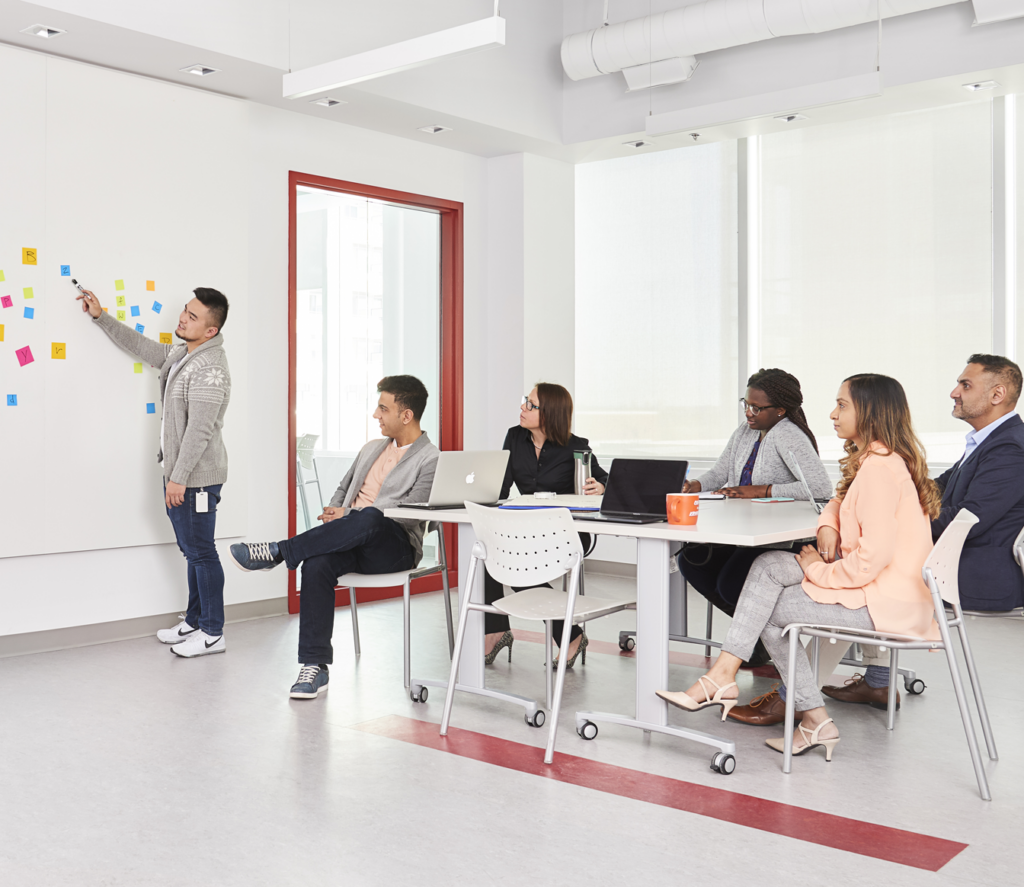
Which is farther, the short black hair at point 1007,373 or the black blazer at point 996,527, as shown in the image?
the short black hair at point 1007,373

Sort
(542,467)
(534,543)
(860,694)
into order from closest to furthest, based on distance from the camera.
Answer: (534,543) → (860,694) → (542,467)

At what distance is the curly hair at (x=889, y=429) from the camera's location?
3213 millimetres

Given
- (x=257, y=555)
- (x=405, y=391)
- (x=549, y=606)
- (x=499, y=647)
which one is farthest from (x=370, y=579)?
(x=549, y=606)

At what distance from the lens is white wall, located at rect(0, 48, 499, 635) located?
4.84 metres

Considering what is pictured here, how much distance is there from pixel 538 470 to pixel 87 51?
2.92m

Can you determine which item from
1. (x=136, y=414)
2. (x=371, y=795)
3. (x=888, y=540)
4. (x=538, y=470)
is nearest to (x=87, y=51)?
(x=136, y=414)

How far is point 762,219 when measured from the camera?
7.06 m

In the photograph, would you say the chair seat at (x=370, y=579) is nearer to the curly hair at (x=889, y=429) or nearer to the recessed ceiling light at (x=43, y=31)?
the curly hair at (x=889, y=429)

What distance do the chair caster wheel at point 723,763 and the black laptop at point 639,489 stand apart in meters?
0.83

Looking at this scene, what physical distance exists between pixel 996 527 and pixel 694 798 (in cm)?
152

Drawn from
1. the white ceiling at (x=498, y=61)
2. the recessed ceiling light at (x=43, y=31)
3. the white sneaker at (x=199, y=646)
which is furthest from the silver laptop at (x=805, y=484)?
the recessed ceiling light at (x=43, y=31)

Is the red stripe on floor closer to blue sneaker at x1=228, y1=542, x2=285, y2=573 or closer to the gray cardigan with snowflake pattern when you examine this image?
blue sneaker at x1=228, y1=542, x2=285, y2=573

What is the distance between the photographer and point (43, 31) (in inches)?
178

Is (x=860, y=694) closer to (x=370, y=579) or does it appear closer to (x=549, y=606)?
(x=549, y=606)
